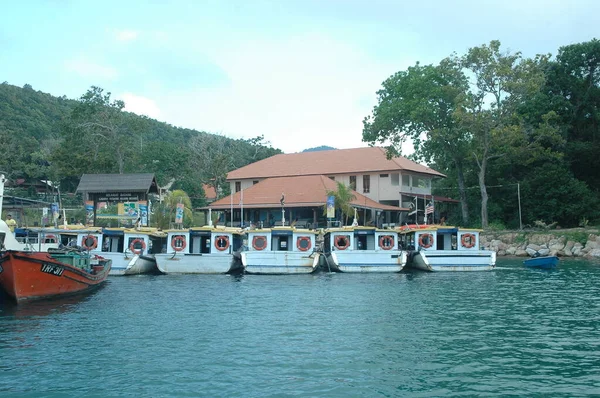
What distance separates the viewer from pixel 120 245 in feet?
109

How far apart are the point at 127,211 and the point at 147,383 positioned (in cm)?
2801

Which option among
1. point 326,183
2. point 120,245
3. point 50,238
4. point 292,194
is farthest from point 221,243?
point 326,183

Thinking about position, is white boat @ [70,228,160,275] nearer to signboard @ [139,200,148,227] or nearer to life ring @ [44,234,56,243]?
life ring @ [44,234,56,243]

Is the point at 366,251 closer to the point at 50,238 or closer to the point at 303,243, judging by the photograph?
the point at 303,243

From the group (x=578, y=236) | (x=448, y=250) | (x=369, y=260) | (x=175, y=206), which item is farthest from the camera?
(x=175, y=206)

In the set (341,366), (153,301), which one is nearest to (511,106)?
(153,301)

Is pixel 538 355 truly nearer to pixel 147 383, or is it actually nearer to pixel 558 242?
pixel 147 383

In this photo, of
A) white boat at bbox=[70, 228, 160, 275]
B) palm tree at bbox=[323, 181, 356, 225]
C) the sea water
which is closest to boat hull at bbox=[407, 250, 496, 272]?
the sea water

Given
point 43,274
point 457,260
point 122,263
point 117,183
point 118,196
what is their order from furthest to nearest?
1. point 118,196
2. point 117,183
3. point 457,260
4. point 122,263
5. point 43,274

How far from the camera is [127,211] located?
38.3 m

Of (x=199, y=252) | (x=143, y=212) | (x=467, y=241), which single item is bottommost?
(x=199, y=252)

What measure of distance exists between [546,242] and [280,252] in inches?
952

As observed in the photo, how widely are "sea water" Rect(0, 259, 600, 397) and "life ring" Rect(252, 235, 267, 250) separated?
692 cm

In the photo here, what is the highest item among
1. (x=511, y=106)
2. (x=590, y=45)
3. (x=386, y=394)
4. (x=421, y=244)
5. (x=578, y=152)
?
(x=590, y=45)
